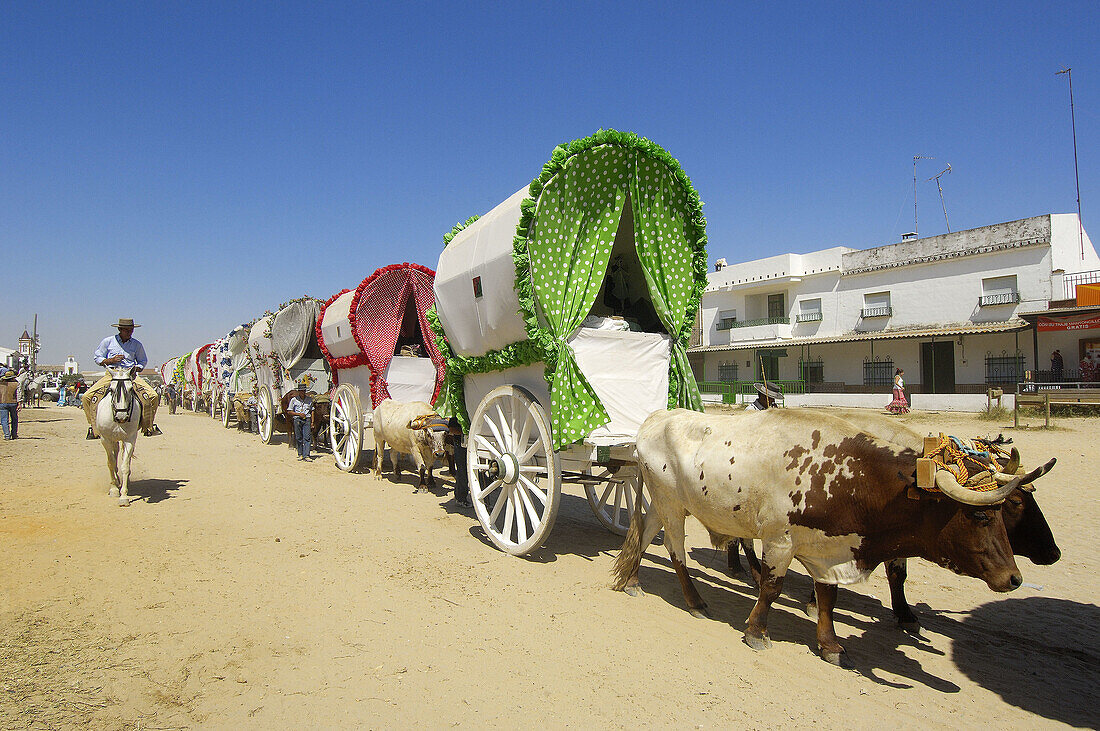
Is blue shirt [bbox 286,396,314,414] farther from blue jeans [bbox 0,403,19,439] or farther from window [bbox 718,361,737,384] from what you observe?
window [bbox 718,361,737,384]

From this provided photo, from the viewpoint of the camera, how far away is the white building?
67.9ft

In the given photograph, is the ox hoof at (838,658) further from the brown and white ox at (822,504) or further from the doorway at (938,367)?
the doorway at (938,367)

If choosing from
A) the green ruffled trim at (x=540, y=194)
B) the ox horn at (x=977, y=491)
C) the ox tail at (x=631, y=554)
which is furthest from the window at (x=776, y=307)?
the ox horn at (x=977, y=491)

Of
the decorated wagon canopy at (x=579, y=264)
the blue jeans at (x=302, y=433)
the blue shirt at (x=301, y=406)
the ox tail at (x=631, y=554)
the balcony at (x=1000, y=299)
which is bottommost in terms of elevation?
the ox tail at (x=631, y=554)

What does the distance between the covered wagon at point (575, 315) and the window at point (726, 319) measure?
25606 millimetres

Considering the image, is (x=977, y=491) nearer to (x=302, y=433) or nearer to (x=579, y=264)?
(x=579, y=264)

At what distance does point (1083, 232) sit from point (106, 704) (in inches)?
1159

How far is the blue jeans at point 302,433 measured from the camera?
12.5m

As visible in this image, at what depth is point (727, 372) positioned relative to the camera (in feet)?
101

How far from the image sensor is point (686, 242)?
585cm

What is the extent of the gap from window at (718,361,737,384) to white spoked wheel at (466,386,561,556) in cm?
2531

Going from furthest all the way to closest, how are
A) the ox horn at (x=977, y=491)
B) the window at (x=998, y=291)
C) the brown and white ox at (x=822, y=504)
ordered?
1. the window at (x=998, y=291)
2. the brown and white ox at (x=822, y=504)
3. the ox horn at (x=977, y=491)

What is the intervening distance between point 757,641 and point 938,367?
76.6 ft

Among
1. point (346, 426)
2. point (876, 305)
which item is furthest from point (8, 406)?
point (876, 305)
